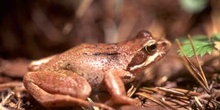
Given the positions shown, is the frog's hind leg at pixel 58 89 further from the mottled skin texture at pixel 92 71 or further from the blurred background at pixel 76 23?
the blurred background at pixel 76 23

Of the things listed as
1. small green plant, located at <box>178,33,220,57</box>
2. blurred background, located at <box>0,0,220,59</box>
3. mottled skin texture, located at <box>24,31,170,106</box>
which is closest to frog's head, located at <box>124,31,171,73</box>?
mottled skin texture, located at <box>24,31,170,106</box>

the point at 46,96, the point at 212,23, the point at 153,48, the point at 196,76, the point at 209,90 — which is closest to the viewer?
the point at 46,96

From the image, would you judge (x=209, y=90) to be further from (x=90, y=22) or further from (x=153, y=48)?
(x=90, y=22)

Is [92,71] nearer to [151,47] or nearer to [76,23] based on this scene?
[151,47]

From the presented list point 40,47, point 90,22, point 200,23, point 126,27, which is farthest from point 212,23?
point 40,47

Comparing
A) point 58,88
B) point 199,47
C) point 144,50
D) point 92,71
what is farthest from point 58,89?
point 199,47

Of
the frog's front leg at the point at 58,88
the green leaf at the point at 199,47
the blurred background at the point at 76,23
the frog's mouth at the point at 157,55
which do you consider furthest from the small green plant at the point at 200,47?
the blurred background at the point at 76,23
